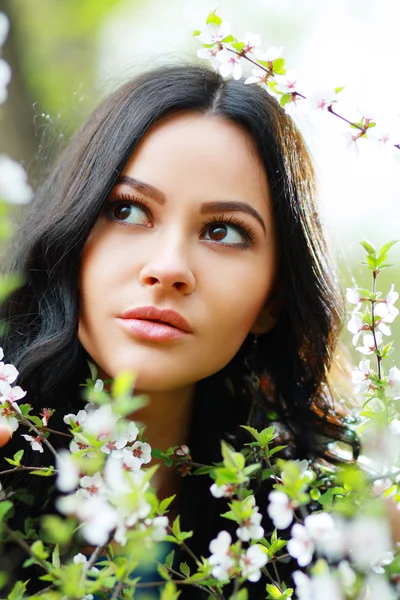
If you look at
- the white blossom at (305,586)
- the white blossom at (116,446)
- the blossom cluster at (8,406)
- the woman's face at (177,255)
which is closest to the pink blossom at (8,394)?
the blossom cluster at (8,406)

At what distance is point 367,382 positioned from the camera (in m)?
1.13

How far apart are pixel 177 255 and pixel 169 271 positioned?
0.14ft

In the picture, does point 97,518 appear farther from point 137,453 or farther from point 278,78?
point 278,78

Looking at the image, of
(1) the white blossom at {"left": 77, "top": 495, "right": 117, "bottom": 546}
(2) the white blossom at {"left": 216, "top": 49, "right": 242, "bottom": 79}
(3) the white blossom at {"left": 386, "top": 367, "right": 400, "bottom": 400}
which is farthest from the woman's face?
(1) the white blossom at {"left": 77, "top": 495, "right": 117, "bottom": 546}

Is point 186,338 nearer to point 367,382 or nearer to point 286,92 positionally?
point 367,382

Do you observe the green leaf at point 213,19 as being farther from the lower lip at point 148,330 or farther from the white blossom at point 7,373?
the white blossom at point 7,373

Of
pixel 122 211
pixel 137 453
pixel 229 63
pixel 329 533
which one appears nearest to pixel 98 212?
pixel 122 211

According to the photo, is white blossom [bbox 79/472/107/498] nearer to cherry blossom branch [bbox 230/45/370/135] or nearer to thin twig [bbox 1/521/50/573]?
thin twig [bbox 1/521/50/573]

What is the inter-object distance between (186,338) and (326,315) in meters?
0.47

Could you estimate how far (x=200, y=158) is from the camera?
1.28 m

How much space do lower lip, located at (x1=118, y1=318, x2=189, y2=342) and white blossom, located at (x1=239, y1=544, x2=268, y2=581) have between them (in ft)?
1.54

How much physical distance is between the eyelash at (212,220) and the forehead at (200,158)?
44 mm

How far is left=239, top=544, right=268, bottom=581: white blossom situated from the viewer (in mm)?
779

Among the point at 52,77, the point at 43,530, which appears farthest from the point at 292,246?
the point at 52,77
